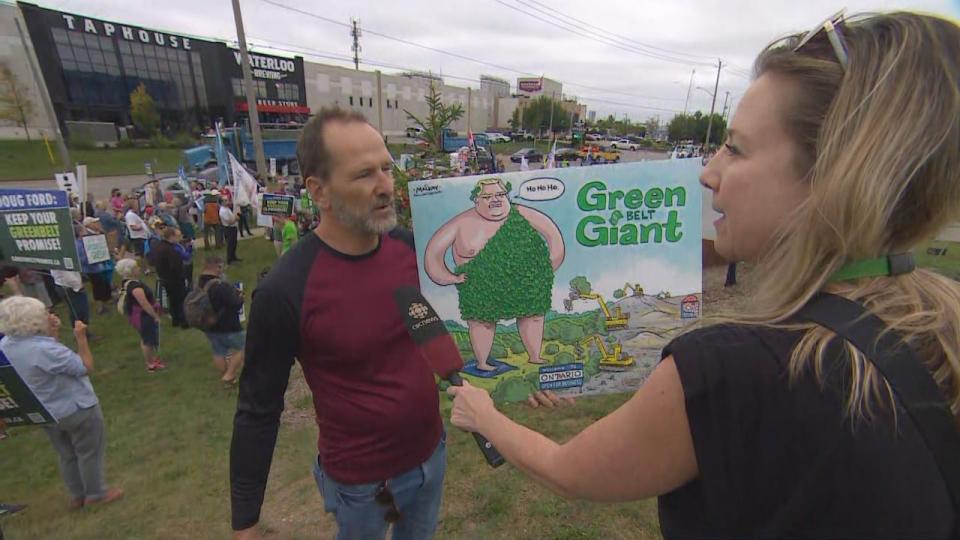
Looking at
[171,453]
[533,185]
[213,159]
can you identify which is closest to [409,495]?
[533,185]

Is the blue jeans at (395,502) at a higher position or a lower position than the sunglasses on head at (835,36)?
lower

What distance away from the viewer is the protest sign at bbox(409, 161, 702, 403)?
247 centimetres

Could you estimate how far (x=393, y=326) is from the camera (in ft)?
6.28

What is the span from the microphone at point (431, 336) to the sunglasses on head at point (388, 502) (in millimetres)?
708

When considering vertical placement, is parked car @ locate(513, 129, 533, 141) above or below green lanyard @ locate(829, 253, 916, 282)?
below

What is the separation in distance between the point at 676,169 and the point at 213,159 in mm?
28195

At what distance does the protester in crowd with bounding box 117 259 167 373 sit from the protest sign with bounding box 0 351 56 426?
3.38 metres

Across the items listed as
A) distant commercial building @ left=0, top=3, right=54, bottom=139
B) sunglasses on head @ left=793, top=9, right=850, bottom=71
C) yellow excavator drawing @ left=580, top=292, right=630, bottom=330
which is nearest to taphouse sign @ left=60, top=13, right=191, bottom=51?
distant commercial building @ left=0, top=3, right=54, bottom=139

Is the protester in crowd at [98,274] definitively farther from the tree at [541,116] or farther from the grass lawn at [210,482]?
the tree at [541,116]

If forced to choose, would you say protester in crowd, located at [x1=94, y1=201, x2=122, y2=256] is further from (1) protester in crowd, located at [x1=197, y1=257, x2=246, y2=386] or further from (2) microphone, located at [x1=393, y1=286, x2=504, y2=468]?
(2) microphone, located at [x1=393, y1=286, x2=504, y2=468]

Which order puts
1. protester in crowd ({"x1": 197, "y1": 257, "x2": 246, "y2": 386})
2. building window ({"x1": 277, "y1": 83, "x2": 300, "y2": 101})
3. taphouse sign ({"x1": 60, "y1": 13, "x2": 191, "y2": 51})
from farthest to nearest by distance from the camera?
1. building window ({"x1": 277, "y1": 83, "x2": 300, "y2": 101})
2. taphouse sign ({"x1": 60, "y1": 13, "x2": 191, "y2": 51})
3. protester in crowd ({"x1": 197, "y1": 257, "x2": 246, "y2": 386})

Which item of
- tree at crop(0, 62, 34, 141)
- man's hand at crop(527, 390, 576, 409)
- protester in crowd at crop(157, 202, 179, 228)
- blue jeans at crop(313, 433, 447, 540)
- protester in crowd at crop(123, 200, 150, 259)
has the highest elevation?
tree at crop(0, 62, 34, 141)

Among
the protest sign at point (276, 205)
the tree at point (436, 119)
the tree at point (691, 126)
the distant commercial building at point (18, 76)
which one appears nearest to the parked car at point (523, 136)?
the tree at point (691, 126)

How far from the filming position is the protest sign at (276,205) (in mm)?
10984
